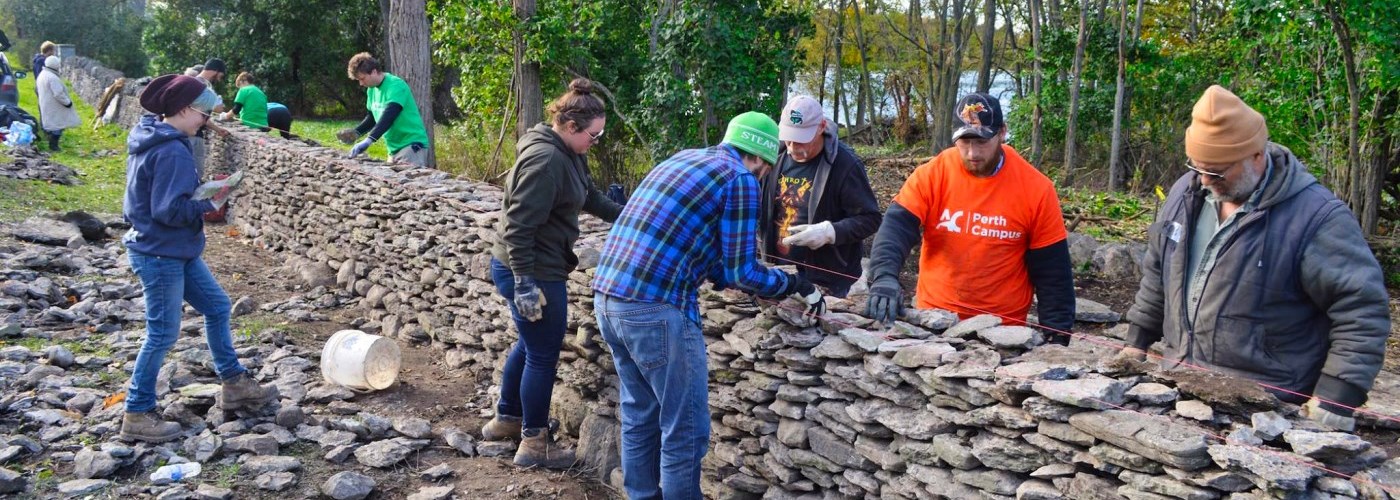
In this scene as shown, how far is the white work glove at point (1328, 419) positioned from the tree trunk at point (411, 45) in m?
10.5

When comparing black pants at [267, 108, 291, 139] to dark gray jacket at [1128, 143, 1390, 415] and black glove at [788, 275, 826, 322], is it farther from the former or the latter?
dark gray jacket at [1128, 143, 1390, 415]

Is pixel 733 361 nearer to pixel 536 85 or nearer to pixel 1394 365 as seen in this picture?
pixel 1394 365

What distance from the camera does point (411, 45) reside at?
12242mm

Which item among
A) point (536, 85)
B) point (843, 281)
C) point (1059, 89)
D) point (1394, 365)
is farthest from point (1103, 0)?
point (843, 281)

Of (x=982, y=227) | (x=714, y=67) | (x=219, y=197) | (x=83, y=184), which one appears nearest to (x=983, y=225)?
(x=982, y=227)

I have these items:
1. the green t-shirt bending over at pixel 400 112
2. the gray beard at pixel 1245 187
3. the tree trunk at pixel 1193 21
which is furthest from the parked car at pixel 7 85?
the tree trunk at pixel 1193 21

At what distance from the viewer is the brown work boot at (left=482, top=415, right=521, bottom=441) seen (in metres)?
5.48

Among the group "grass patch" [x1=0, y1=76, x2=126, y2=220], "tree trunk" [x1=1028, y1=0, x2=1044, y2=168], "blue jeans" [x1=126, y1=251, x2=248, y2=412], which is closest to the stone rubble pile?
"blue jeans" [x1=126, y1=251, x2=248, y2=412]

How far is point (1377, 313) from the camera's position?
2885mm

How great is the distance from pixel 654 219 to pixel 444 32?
9.26 metres

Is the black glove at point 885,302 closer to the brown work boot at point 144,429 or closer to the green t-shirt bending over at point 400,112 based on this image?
the brown work boot at point 144,429

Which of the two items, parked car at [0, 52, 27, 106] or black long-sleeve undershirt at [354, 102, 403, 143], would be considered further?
parked car at [0, 52, 27, 106]

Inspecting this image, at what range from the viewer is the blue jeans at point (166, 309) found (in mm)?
5090

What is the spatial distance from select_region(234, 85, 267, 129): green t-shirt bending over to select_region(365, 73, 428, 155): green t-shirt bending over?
4.62 metres
